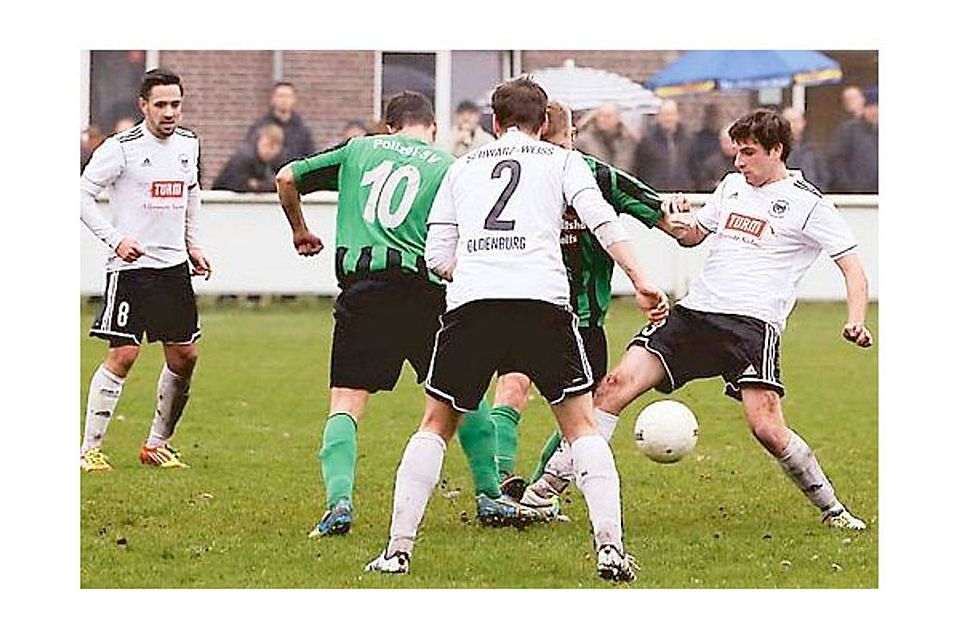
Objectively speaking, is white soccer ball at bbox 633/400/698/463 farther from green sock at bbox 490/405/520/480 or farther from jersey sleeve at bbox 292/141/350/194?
jersey sleeve at bbox 292/141/350/194

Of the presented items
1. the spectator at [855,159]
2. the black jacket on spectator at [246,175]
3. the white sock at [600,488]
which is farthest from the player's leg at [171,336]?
the spectator at [855,159]

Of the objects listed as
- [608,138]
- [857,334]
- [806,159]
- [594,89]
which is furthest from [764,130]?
[594,89]

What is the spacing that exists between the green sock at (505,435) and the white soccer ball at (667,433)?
22.4 inches

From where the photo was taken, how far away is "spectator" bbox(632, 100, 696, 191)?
2017 cm

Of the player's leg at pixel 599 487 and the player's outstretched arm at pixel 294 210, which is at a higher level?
the player's outstretched arm at pixel 294 210

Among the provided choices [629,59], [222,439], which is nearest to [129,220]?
[222,439]

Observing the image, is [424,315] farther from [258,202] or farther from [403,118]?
[258,202]

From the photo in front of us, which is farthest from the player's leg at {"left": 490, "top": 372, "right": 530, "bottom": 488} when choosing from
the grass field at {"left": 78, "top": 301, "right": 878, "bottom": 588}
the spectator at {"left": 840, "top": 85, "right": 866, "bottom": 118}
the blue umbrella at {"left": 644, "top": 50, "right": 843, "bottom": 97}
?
the blue umbrella at {"left": 644, "top": 50, "right": 843, "bottom": 97}

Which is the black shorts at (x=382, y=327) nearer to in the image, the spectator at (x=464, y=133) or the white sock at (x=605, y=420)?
the white sock at (x=605, y=420)

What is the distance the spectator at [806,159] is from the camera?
1975 centimetres

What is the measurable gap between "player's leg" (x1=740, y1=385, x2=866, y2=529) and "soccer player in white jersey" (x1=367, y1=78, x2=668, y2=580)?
127 centimetres

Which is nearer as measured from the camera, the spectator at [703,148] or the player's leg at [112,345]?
the player's leg at [112,345]

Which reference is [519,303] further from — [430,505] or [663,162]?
[663,162]

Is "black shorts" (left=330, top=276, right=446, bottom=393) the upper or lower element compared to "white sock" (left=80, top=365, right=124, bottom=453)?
upper
